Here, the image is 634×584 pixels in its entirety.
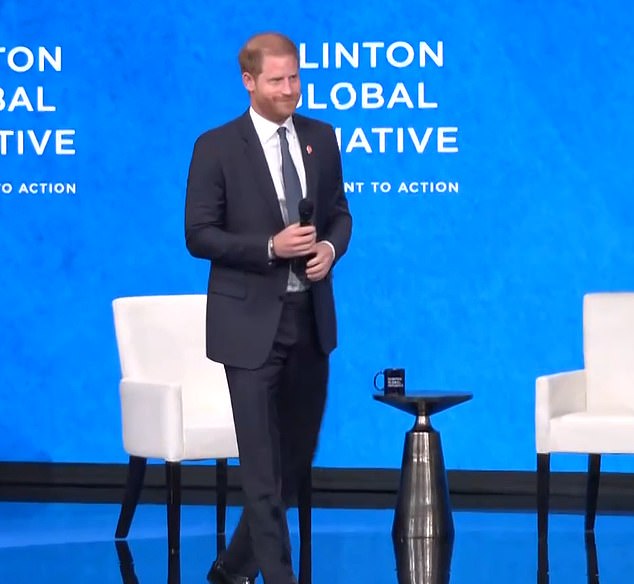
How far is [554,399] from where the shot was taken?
223 inches

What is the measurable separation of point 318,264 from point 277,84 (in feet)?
1.64

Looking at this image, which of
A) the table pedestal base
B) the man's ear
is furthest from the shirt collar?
the table pedestal base

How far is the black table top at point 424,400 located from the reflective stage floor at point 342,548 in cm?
53

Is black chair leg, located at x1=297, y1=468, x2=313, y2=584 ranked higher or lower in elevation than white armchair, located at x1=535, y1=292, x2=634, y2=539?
Result: lower

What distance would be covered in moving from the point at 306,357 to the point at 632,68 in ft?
10.7

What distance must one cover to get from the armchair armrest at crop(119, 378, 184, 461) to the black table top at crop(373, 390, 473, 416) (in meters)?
0.77

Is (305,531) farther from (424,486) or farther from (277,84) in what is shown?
(277,84)

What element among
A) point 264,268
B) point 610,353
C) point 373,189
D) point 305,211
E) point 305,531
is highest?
point 373,189

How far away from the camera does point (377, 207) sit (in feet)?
22.7

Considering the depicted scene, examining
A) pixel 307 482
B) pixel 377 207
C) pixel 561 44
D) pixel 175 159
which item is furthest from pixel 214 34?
pixel 307 482

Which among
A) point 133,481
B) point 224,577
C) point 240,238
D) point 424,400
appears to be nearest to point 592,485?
point 424,400

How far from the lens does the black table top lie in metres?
5.48

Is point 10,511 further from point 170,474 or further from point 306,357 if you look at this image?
point 306,357

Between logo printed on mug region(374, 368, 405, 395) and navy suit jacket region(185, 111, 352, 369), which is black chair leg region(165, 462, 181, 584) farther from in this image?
navy suit jacket region(185, 111, 352, 369)
